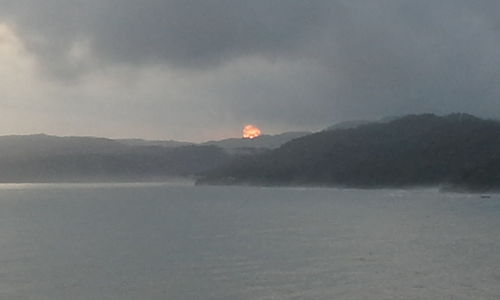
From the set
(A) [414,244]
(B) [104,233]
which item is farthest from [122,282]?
(B) [104,233]

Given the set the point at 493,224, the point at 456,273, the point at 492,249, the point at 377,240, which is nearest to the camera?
the point at 456,273

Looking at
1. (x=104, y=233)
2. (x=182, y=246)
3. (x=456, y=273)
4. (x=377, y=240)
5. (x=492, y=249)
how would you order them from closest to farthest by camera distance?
(x=456, y=273), (x=492, y=249), (x=182, y=246), (x=377, y=240), (x=104, y=233)

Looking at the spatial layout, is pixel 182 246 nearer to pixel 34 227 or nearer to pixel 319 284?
pixel 319 284

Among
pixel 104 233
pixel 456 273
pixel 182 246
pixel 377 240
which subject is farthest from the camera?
pixel 104 233

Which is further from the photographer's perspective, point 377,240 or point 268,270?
point 377,240

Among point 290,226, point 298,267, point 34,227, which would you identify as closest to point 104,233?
point 34,227

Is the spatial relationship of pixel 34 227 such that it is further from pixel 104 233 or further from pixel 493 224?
pixel 493 224

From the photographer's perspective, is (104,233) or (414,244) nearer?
(414,244)

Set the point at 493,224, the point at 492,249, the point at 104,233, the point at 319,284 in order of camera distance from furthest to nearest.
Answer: the point at 493,224 → the point at 104,233 → the point at 492,249 → the point at 319,284
